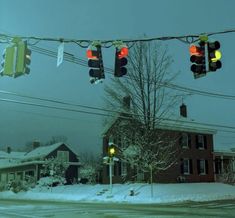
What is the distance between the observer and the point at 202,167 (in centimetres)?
5516

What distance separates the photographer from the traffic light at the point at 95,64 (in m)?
15.1

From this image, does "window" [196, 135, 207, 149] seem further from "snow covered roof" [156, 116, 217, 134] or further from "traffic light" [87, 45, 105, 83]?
"traffic light" [87, 45, 105, 83]

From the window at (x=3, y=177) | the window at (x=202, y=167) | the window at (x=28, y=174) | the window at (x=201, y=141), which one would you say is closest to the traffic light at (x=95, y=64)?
the window at (x=202, y=167)

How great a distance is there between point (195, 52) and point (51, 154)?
57.2m

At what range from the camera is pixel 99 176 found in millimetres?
63031

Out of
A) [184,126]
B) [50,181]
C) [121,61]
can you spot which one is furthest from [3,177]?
[121,61]

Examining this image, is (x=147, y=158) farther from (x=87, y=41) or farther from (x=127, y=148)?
(x=87, y=41)

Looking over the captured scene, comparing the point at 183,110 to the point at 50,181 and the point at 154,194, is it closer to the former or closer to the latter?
the point at 50,181

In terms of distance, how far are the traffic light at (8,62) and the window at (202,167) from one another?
42.5 metres

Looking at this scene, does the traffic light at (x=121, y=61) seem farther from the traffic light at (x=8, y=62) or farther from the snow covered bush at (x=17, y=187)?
the snow covered bush at (x=17, y=187)

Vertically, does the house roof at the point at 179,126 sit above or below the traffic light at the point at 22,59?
above

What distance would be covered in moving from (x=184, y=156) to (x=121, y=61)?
1528 inches

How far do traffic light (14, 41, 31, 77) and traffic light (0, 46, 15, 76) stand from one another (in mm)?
156

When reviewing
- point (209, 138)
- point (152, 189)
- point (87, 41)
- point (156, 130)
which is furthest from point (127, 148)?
point (87, 41)
